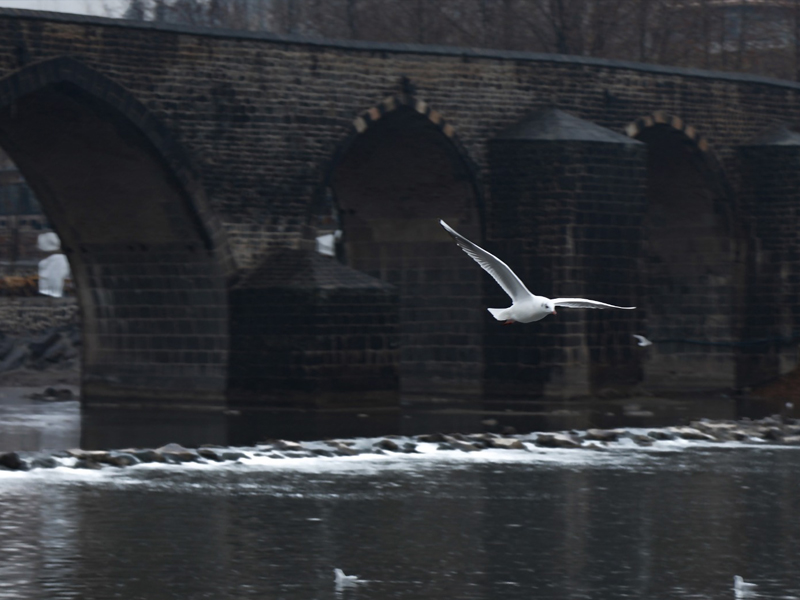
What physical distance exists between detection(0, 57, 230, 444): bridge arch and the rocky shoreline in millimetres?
6467

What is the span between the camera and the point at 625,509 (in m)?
14.5

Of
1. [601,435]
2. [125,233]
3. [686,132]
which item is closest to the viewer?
[601,435]

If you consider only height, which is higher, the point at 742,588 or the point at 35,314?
the point at 35,314

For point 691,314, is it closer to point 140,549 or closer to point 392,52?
point 392,52

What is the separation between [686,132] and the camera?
98.5ft

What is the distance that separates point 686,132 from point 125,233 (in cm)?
1043

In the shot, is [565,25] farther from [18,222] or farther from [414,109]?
[18,222]

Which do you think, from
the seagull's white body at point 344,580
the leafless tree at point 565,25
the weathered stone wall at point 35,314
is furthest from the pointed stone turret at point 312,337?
the leafless tree at point 565,25

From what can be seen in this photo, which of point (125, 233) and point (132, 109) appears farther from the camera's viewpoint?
point (125, 233)

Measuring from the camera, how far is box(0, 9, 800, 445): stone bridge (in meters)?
24.7

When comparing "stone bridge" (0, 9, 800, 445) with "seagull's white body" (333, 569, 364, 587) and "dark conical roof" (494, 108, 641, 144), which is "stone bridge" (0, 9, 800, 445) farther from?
"seagull's white body" (333, 569, 364, 587)

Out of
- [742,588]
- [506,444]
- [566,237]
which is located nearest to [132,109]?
[566,237]

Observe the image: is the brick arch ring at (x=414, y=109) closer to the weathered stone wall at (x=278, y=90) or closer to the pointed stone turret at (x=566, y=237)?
the weathered stone wall at (x=278, y=90)

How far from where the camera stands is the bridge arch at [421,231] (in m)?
27.7
